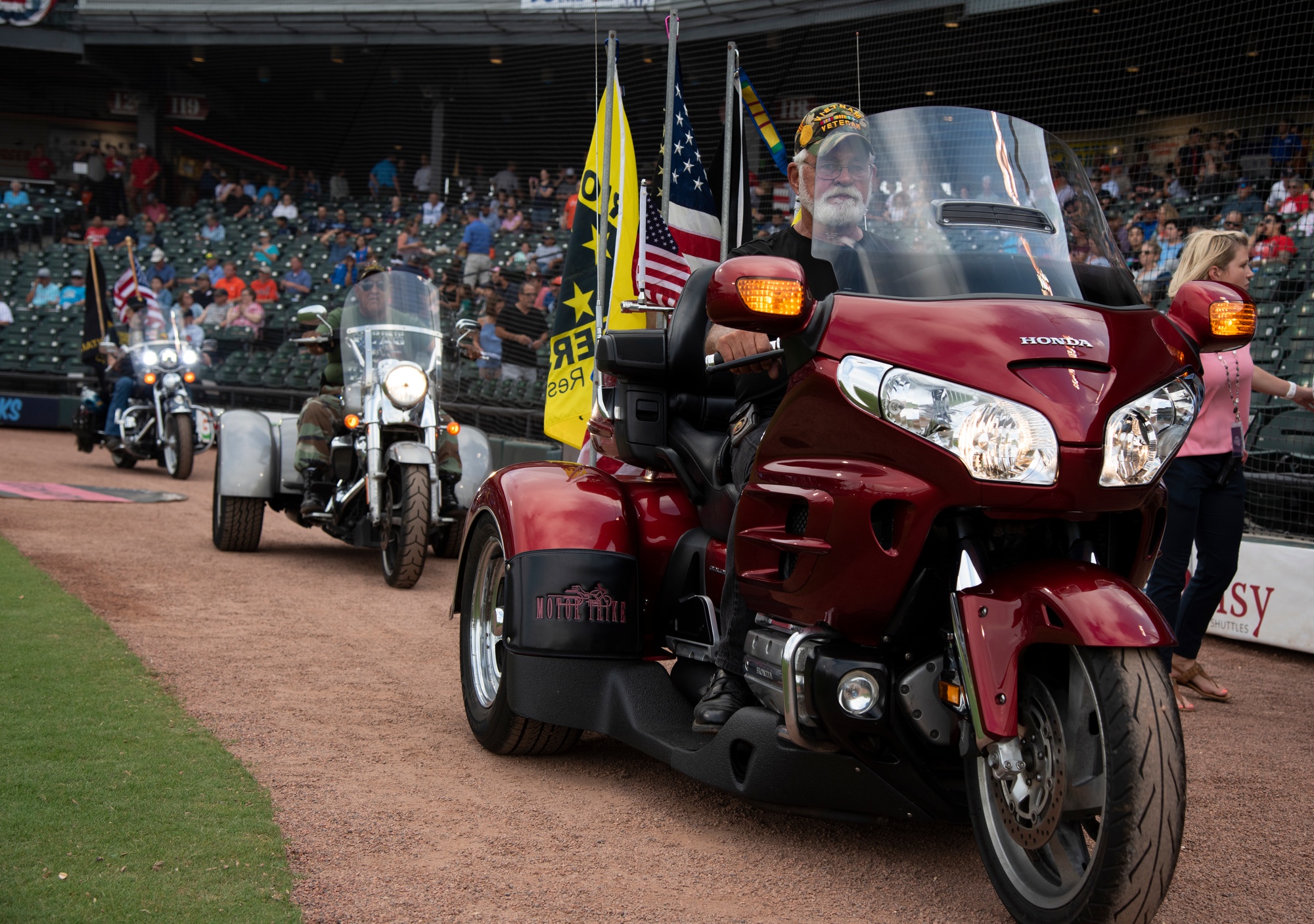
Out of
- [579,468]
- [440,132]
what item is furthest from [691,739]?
[440,132]

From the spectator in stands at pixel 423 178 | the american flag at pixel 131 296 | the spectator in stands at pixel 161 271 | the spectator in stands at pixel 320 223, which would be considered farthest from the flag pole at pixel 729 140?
the spectator in stands at pixel 320 223

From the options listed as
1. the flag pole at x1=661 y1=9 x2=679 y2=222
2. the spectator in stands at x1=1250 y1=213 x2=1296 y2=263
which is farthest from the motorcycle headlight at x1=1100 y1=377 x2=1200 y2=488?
the spectator in stands at x1=1250 y1=213 x2=1296 y2=263

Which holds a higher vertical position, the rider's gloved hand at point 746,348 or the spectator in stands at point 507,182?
the spectator in stands at point 507,182

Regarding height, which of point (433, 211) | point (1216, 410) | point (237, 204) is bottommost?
point (1216, 410)

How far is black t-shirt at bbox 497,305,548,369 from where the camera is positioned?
48.2 feet

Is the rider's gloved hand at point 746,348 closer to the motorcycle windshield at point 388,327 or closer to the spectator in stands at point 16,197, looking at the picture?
the motorcycle windshield at point 388,327

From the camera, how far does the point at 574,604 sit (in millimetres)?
3787

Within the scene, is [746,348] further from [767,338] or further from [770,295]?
[770,295]

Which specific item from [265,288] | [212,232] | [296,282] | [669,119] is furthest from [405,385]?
[212,232]

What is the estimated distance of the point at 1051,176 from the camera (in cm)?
298

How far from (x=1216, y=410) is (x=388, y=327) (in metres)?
4.98

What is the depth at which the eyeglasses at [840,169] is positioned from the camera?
Answer: 3.00 m

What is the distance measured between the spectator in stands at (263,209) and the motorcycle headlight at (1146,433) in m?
24.4

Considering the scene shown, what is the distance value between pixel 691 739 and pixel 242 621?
3357 mm
